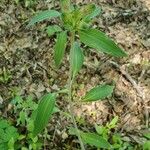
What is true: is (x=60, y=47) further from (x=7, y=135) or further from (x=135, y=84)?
(x=135, y=84)

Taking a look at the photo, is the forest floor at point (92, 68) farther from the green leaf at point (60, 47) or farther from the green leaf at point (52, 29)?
the green leaf at point (60, 47)

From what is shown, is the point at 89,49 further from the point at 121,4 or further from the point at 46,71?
the point at 121,4

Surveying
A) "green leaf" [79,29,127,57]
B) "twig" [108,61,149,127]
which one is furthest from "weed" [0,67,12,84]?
"green leaf" [79,29,127,57]

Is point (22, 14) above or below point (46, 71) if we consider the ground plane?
above

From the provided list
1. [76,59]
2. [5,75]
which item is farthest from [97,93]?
[5,75]

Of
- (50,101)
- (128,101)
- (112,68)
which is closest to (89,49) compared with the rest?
(112,68)

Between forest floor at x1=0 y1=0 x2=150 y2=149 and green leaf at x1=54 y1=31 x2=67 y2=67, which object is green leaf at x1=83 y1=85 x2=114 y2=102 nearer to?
green leaf at x1=54 y1=31 x2=67 y2=67

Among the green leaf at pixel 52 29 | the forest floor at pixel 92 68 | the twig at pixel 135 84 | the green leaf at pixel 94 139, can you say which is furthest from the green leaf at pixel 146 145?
the green leaf at pixel 52 29
